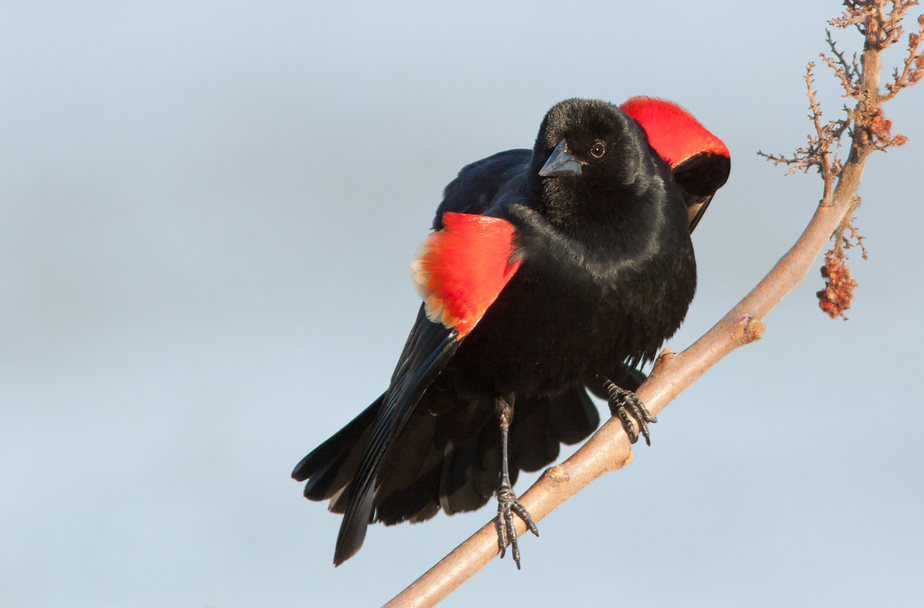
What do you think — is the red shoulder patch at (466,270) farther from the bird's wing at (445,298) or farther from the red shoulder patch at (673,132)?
the red shoulder patch at (673,132)

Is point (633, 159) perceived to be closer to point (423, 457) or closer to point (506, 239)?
point (506, 239)

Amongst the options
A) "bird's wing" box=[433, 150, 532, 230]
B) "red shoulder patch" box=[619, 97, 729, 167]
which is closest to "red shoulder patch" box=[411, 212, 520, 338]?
"bird's wing" box=[433, 150, 532, 230]

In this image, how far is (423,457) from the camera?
11.6 ft

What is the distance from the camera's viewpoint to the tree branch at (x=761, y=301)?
219 cm

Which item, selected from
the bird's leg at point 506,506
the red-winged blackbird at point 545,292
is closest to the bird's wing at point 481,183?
the red-winged blackbird at point 545,292

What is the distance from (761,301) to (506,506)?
92 centimetres

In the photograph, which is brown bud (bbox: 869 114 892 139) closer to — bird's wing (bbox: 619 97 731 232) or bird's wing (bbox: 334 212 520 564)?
bird's wing (bbox: 334 212 520 564)

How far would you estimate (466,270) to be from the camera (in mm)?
2959

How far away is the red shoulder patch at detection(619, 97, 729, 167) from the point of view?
11.6 feet

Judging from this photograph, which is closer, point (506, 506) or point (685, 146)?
point (506, 506)

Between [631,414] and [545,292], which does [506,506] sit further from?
[545,292]

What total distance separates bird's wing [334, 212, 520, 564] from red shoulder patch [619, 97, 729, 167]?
821 mm

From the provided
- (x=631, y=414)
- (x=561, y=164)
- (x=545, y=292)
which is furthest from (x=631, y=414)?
(x=561, y=164)

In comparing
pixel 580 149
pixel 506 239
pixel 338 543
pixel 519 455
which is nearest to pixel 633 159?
pixel 580 149
